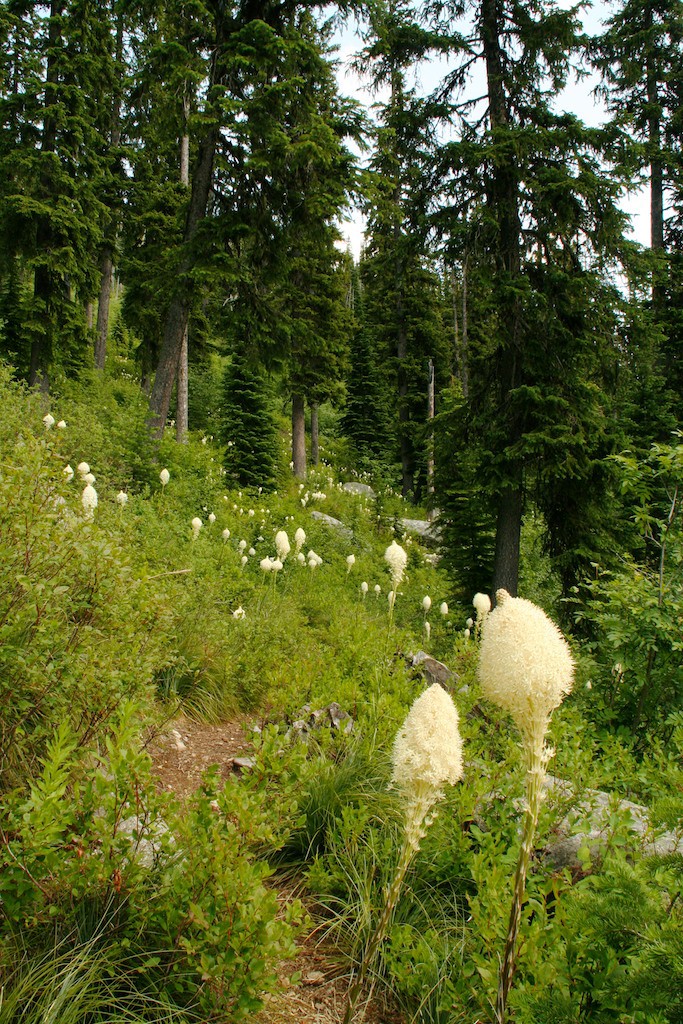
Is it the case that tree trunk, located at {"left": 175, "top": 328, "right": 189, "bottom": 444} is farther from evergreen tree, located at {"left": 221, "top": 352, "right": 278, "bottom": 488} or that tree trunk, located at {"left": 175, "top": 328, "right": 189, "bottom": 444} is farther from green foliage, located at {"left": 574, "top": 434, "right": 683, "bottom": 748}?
green foliage, located at {"left": 574, "top": 434, "right": 683, "bottom": 748}

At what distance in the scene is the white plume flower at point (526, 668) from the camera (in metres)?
1.55

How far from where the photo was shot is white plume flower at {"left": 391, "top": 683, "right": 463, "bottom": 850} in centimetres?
165

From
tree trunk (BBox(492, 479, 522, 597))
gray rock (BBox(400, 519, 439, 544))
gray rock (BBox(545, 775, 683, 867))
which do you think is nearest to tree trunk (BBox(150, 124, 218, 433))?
tree trunk (BBox(492, 479, 522, 597))

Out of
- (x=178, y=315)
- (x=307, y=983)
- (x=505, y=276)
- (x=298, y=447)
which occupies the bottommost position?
(x=307, y=983)

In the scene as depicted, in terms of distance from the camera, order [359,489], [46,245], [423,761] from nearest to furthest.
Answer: [423,761]
[46,245]
[359,489]

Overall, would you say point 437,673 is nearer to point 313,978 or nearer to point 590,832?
point 590,832

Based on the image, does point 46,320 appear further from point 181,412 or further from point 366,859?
point 366,859

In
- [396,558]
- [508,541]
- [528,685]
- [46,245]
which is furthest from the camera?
[46,245]

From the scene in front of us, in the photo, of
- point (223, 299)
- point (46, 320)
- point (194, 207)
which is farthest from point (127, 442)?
point (46, 320)

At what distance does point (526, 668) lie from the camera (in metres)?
1.56

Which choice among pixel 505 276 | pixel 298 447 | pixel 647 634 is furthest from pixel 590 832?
pixel 298 447

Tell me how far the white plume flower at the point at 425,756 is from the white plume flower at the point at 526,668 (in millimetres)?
150

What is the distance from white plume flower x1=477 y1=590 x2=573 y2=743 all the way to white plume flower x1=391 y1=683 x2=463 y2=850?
0.49ft

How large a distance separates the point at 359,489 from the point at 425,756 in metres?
17.5
